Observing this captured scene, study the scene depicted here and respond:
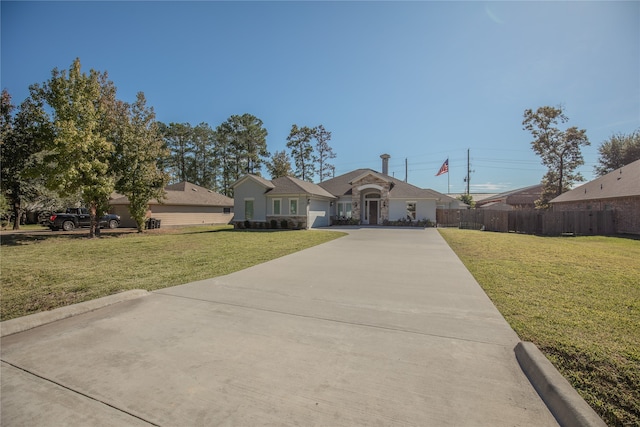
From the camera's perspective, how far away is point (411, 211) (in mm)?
26312

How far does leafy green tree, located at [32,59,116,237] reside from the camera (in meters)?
14.6

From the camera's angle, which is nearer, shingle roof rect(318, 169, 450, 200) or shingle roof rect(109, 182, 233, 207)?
shingle roof rect(318, 169, 450, 200)

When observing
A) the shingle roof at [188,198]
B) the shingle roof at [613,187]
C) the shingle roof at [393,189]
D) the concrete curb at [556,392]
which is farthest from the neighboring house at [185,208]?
the shingle roof at [613,187]

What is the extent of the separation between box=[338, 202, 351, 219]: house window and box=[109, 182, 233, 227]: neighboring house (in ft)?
44.9

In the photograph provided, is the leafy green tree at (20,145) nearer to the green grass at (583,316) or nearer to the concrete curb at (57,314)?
the concrete curb at (57,314)

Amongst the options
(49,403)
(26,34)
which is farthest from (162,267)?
(26,34)

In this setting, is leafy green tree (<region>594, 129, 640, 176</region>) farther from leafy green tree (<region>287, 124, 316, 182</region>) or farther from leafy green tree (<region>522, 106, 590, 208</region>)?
leafy green tree (<region>287, 124, 316, 182</region>)

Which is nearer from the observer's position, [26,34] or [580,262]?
[580,262]

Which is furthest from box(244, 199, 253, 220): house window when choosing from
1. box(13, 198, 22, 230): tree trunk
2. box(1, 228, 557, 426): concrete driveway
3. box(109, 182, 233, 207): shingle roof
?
box(1, 228, 557, 426): concrete driveway

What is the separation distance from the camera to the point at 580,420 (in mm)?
2004

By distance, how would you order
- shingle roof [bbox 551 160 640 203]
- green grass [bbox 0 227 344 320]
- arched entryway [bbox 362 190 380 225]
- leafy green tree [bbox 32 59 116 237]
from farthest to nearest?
arched entryway [bbox 362 190 380 225] → shingle roof [bbox 551 160 640 203] → leafy green tree [bbox 32 59 116 237] → green grass [bbox 0 227 344 320]

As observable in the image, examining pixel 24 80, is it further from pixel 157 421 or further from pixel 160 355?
pixel 157 421

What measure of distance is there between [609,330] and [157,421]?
5.16 meters

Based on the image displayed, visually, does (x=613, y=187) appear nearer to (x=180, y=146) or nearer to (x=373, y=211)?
(x=373, y=211)
